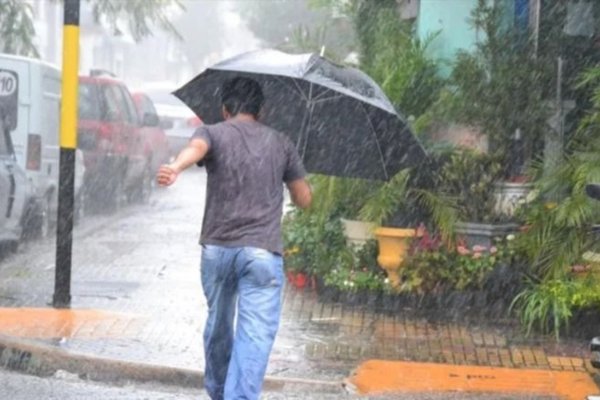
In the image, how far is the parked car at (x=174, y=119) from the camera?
2819 cm

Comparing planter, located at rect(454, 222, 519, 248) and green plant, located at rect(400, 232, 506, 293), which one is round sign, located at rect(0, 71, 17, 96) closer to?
green plant, located at rect(400, 232, 506, 293)

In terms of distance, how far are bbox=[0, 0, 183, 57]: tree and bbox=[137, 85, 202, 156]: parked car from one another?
5937mm

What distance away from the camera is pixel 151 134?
73.6ft

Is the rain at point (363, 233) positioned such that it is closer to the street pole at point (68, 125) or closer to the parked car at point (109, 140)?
the street pole at point (68, 125)

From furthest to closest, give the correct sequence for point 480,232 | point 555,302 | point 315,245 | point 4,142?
point 4,142 < point 315,245 < point 480,232 < point 555,302

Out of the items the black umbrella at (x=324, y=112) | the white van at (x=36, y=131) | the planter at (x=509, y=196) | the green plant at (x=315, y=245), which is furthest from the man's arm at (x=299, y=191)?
the white van at (x=36, y=131)

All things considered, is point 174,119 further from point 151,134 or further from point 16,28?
point 16,28

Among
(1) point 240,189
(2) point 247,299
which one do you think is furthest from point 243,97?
(2) point 247,299

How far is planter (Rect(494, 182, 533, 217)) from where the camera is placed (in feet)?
35.3

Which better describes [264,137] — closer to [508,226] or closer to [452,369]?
→ [452,369]

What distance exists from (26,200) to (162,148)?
1009 cm

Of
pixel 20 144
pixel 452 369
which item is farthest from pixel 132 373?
pixel 20 144

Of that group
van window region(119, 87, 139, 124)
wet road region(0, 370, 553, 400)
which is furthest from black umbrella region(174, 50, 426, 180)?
van window region(119, 87, 139, 124)

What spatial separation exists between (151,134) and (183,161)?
53.6ft
